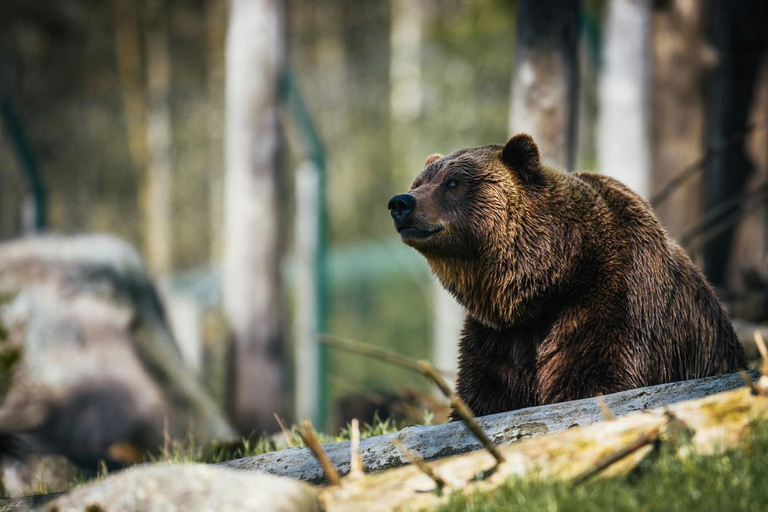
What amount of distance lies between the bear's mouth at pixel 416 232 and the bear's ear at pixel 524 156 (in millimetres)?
460

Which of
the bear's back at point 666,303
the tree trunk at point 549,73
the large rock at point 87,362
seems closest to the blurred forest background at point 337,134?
the tree trunk at point 549,73

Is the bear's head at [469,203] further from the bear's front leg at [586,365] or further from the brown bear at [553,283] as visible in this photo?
the bear's front leg at [586,365]

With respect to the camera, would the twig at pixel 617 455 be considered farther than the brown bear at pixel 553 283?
No

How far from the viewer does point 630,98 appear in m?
7.16

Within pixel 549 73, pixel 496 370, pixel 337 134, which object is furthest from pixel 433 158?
pixel 337 134

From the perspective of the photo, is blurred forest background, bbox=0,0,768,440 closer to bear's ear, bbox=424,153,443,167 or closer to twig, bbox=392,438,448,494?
bear's ear, bbox=424,153,443,167

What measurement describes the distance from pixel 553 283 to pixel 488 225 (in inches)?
15.3

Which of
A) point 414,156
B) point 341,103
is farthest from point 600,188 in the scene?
point 341,103

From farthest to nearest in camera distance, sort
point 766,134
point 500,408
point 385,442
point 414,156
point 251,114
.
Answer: point 414,156 → point 766,134 → point 251,114 → point 500,408 → point 385,442

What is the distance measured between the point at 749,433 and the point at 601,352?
86 centimetres

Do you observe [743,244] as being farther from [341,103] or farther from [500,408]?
[341,103]

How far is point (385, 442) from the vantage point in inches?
126

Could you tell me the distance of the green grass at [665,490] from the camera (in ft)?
7.95

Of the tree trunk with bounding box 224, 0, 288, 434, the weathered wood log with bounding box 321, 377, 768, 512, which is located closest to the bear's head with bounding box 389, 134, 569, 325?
the weathered wood log with bounding box 321, 377, 768, 512
